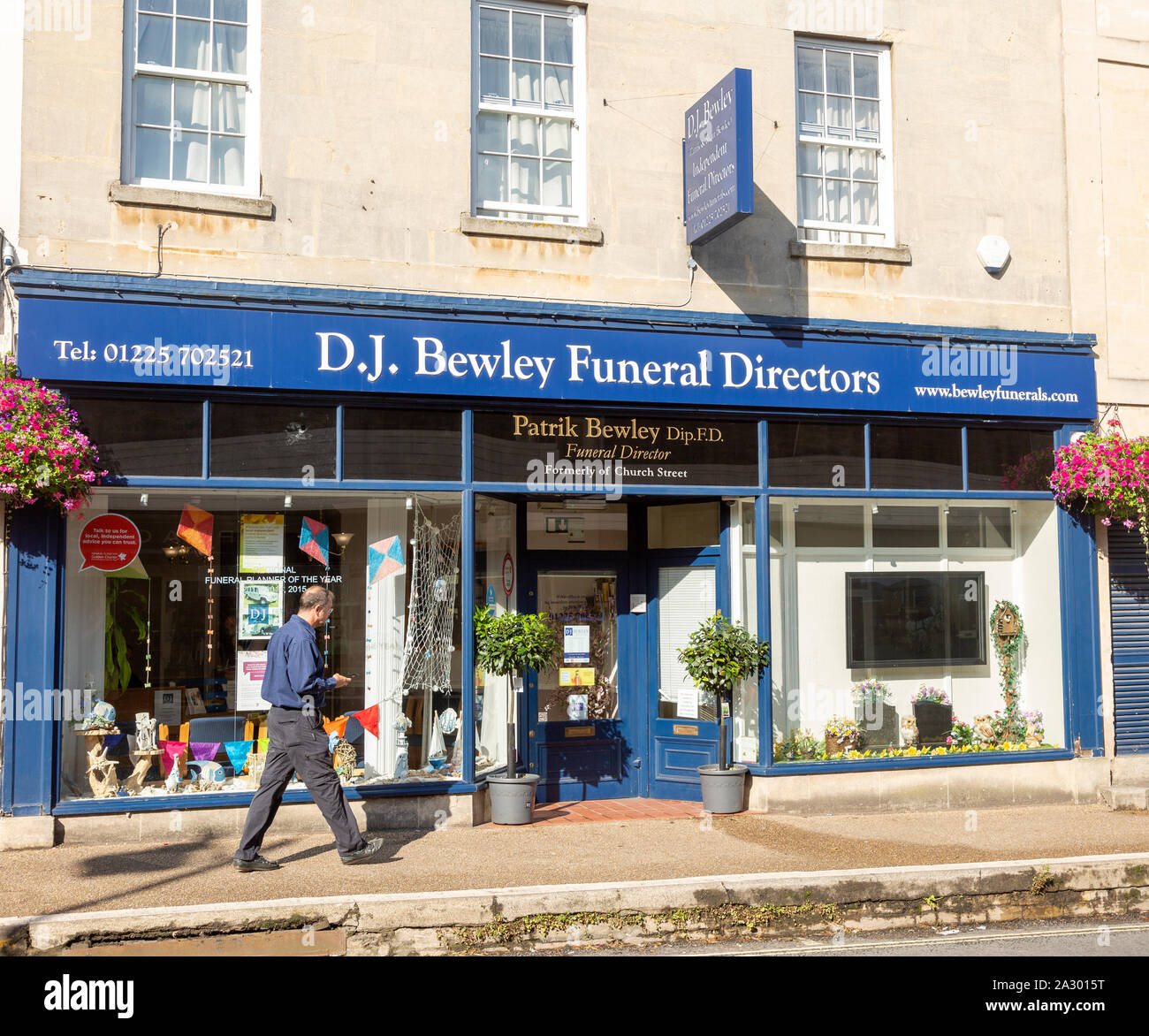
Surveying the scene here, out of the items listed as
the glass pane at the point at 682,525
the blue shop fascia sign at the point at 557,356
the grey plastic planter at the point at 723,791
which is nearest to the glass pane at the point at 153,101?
the blue shop fascia sign at the point at 557,356

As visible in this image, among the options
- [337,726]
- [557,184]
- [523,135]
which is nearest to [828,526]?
[557,184]

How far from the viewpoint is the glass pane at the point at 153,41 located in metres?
8.99

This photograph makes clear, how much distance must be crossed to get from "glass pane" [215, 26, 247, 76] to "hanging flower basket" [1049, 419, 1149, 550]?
836 cm

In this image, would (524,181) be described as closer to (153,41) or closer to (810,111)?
(810,111)

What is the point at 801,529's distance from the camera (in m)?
10.6

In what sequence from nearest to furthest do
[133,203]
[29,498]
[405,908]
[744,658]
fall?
[405,908]
[29,498]
[133,203]
[744,658]

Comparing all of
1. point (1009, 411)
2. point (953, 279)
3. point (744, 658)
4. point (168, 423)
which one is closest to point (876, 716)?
point (744, 658)

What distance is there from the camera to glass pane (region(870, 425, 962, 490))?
10.6 metres

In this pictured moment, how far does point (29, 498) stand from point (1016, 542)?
360 inches

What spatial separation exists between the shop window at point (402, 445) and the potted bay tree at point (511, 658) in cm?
136

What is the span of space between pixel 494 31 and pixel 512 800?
269 inches

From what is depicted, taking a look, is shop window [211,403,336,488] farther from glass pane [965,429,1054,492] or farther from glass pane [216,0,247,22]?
glass pane [965,429,1054,492]

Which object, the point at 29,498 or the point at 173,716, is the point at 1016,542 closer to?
the point at 173,716

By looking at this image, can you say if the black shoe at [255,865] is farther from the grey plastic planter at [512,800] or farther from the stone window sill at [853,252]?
the stone window sill at [853,252]
